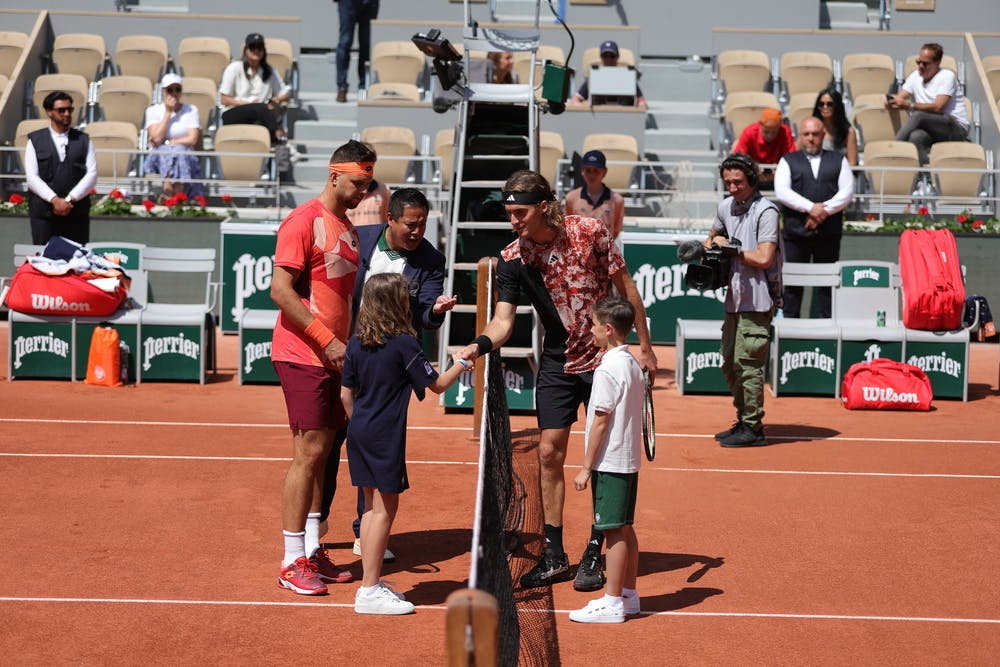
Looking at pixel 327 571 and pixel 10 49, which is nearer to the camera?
pixel 327 571

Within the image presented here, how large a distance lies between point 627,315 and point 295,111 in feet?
49.0

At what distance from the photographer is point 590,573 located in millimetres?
→ 6996

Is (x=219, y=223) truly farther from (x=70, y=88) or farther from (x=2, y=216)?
(x=70, y=88)

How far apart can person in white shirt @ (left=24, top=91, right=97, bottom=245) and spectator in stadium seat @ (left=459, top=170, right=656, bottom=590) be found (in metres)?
7.67

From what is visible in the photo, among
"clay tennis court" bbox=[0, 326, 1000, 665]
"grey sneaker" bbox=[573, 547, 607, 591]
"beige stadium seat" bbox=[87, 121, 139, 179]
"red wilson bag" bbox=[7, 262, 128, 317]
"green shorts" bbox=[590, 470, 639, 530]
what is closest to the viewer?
"clay tennis court" bbox=[0, 326, 1000, 665]

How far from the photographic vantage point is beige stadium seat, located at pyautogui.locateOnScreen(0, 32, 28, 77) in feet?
67.5

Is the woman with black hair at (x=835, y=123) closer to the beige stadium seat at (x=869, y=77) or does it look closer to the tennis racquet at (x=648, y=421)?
the beige stadium seat at (x=869, y=77)

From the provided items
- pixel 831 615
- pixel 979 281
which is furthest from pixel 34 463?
pixel 979 281

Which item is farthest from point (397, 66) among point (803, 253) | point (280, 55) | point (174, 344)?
point (803, 253)

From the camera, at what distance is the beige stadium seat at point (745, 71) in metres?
20.2

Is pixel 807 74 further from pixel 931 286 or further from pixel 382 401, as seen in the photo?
pixel 382 401

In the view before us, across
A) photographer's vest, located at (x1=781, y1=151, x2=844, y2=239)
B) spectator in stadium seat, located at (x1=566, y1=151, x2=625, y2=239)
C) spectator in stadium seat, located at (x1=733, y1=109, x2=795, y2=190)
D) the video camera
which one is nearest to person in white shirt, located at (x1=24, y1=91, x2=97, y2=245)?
spectator in stadium seat, located at (x1=566, y1=151, x2=625, y2=239)

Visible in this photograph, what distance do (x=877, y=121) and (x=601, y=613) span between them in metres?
14.3

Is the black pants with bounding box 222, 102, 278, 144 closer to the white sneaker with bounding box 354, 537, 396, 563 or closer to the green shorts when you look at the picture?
the white sneaker with bounding box 354, 537, 396, 563
